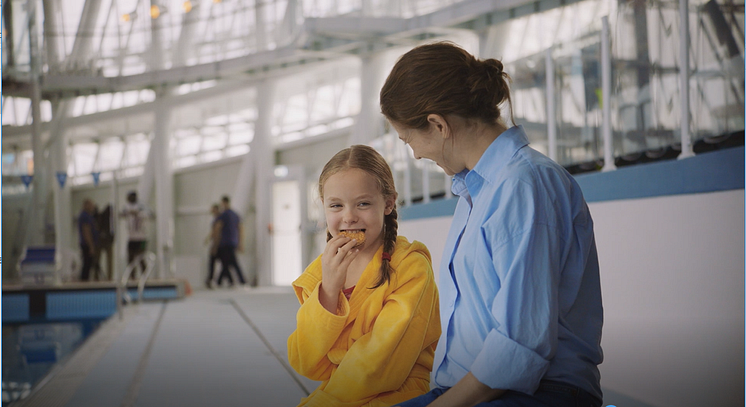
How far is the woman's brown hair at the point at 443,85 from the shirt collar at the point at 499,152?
0.23 feet

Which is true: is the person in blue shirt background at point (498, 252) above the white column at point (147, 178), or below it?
below

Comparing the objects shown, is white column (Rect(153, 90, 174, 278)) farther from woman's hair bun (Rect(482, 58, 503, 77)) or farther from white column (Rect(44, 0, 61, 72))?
woman's hair bun (Rect(482, 58, 503, 77))

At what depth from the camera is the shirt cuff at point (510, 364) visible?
1256mm

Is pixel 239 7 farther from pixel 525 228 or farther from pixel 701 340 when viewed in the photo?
pixel 525 228

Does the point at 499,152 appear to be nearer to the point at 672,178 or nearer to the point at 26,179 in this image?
the point at 672,178

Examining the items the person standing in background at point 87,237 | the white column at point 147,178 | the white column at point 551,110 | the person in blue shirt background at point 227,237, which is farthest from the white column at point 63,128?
the white column at point 551,110

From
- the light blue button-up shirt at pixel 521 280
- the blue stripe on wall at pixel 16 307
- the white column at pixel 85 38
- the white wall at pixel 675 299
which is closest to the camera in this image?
the light blue button-up shirt at pixel 521 280

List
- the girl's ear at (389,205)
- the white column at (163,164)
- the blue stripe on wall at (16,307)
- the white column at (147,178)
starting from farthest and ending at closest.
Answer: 1. the white column at (147,178)
2. the white column at (163,164)
3. the blue stripe on wall at (16,307)
4. the girl's ear at (389,205)

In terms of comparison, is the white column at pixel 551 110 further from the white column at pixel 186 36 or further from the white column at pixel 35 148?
the white column at pixel 35 148

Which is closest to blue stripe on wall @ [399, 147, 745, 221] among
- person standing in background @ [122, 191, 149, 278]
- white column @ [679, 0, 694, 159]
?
white column @ [679, 0, 694, 159]

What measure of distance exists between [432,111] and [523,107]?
14.6ft

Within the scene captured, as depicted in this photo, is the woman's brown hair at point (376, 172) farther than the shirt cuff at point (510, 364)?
Yes

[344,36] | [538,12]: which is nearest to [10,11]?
[344,36]

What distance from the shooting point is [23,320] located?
973 centimetres
